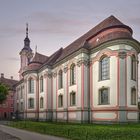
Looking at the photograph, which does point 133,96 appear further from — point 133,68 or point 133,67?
point 133,67

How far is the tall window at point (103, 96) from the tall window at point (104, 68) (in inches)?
67.4

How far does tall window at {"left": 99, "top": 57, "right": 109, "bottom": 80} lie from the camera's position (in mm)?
38406

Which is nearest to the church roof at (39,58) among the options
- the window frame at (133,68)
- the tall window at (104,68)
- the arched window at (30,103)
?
the arched window at (30,103)

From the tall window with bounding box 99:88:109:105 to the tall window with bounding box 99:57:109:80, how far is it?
1.71 m

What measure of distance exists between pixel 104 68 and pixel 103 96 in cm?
385

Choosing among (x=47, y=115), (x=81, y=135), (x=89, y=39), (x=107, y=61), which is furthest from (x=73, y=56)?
(x=81, y=135)

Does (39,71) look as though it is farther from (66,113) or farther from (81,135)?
(81,135)

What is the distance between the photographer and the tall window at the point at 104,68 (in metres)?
38.4

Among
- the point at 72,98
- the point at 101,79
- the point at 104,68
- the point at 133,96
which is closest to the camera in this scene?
the point at 133,96

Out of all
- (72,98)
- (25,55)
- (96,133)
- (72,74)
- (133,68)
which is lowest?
(96,133)

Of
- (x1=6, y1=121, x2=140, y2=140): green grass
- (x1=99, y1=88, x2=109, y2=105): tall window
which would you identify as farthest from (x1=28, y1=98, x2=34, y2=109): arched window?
(x1=6, y1=121, x2=140, y2=140): green grass

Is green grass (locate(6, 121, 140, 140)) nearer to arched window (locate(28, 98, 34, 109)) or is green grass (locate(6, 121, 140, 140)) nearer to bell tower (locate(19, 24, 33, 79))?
arched window (locate(28, 98, 34, 109))

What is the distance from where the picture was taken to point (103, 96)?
1523 inches

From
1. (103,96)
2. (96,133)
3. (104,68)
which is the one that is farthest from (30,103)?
(96,133)
